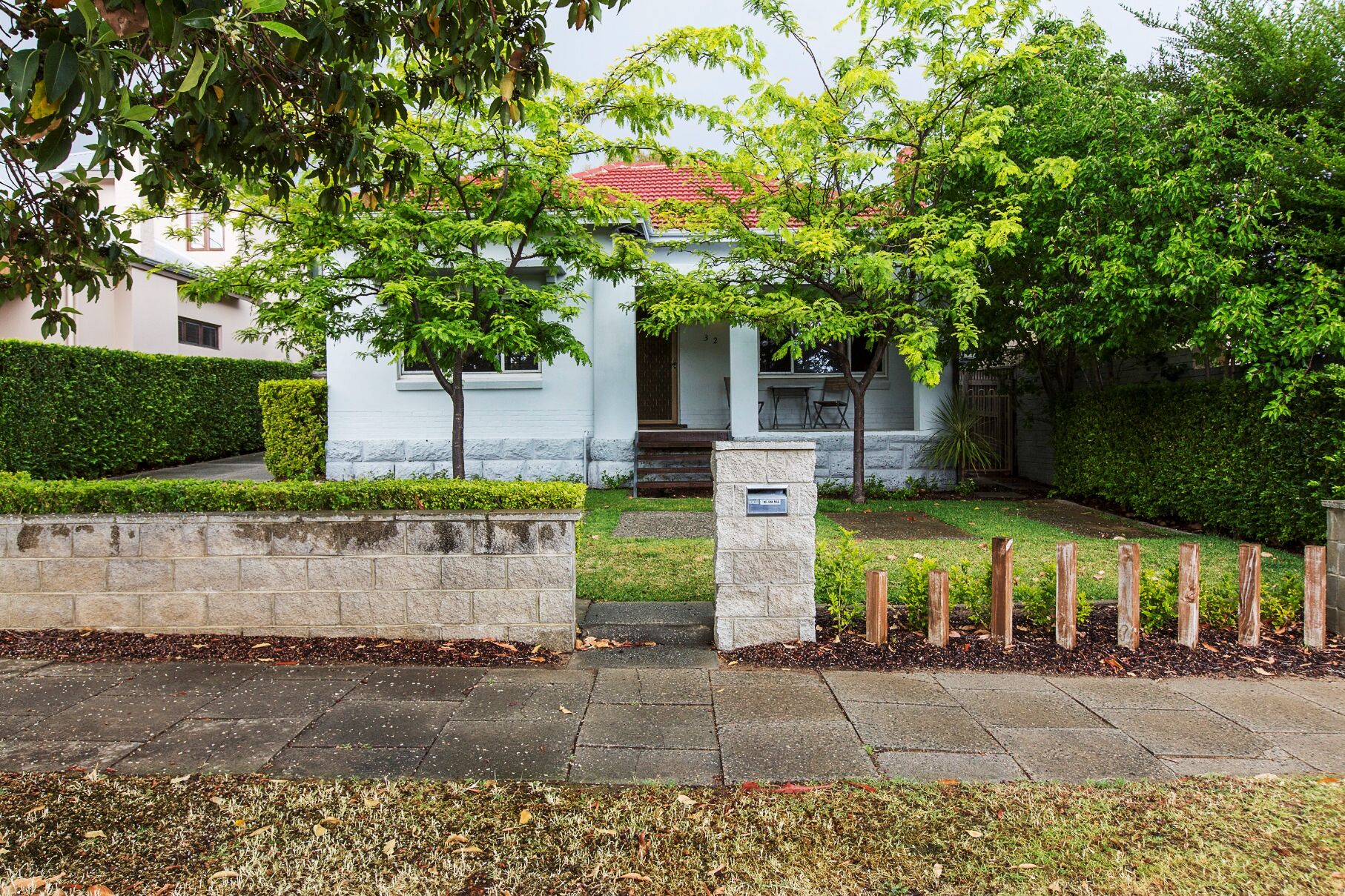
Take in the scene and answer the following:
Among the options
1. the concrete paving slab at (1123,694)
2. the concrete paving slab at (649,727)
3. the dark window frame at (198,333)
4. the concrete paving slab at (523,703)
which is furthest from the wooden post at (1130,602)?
the dark window frame at (198,333)

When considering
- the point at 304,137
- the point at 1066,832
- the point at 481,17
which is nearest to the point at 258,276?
the point at 304,137

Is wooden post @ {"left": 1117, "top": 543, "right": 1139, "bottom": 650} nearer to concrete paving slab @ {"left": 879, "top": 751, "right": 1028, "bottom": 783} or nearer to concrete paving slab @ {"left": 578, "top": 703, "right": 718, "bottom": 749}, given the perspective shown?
concrete paving slab @ {"left": 879, "top": 751, "right": 1028, "bottom": 783}

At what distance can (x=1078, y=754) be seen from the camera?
137 inches

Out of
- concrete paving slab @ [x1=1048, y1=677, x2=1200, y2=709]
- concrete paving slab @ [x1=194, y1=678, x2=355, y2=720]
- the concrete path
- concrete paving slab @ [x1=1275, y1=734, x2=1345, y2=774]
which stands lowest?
concrete paving slab @ [x1=1275, y1=734, x2=1345, y2=774]

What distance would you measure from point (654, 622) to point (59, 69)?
443 cm

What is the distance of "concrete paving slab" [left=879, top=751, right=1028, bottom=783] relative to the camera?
327cm

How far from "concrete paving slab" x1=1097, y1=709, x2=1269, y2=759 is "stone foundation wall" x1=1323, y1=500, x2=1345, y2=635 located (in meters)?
2.07

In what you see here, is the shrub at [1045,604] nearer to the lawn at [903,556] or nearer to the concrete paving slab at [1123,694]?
the concrete paving slab at [1123,694]

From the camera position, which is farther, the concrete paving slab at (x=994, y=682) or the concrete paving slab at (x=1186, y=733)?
the concrete paving slab at (x=994, y=682)

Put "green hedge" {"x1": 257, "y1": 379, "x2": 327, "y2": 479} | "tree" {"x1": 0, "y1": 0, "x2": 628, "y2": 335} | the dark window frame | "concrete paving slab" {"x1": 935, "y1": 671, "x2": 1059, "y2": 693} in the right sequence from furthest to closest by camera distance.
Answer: the dark window frame < "green hedge" {"x1": 257, "y1": 379, "x2": 327, "y2": 479} < "concrete paving slab" {"x1": 935, "y1": 671, "x2": 1059, "y2": 693} < "tree" {"x1": 0, "y1": 0, "x2": 628, "y2": 335}

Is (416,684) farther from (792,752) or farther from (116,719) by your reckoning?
(792,752)

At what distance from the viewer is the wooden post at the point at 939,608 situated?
15.9 ft

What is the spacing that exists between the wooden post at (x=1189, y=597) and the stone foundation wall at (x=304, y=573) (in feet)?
12.9

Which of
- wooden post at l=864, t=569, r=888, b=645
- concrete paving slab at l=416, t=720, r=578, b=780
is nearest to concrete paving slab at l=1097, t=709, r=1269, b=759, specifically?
wooden post at l=864, t=569, r=888, b=645
